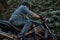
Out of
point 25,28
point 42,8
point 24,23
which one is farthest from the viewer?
point 42,8

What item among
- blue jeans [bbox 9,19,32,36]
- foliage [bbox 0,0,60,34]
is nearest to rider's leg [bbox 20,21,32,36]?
blue jeans [bbox 9,19,32,36]

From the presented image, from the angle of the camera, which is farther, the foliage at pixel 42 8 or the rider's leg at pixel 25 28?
the foliage at pixel 42 8

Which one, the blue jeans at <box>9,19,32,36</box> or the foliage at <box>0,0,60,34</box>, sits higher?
the foliage at <box>0,0,60,34</box>

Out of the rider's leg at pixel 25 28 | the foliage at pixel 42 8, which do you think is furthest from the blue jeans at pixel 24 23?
the foliage at pixel 42 8

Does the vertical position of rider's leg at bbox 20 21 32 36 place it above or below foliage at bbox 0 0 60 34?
below

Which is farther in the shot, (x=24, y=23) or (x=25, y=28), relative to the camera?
(x=24, y=23)

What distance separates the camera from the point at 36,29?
6863 mm

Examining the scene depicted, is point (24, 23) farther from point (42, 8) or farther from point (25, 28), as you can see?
point (42, 8)

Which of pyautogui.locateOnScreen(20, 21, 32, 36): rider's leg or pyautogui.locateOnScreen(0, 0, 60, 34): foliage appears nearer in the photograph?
pyautogui.locateOnScreen(20, 21, 32, 36): rider's leg

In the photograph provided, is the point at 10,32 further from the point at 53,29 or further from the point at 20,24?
the point at 53,29

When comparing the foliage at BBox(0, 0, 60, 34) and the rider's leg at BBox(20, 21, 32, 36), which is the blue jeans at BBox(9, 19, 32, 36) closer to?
the rider's leg at BBox(20, 21, 32, 36)

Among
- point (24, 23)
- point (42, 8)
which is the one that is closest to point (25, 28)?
point (24, 23)

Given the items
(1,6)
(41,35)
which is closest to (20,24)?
(41,35)

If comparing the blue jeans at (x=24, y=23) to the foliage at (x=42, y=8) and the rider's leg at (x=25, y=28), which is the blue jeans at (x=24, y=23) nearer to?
the rider's leg at (x=25, y=28)
